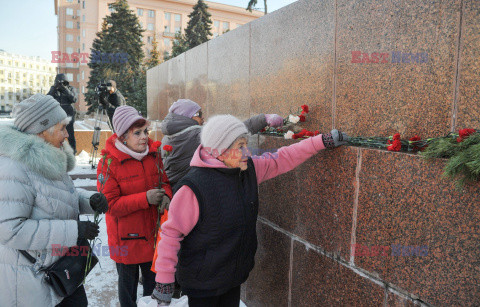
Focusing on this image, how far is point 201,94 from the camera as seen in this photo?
17.5 ft

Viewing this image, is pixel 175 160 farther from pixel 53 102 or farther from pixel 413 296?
pixel 413 296

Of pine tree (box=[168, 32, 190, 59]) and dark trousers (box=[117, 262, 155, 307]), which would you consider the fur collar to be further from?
pine tree (box=[168, 32, 190, 59])

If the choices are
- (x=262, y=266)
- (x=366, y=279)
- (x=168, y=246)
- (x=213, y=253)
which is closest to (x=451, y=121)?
(x=366, y=279)

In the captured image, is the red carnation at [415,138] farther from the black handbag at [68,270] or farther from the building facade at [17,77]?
the building facade at [17,77]

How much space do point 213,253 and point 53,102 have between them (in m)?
1.33

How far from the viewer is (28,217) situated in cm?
198

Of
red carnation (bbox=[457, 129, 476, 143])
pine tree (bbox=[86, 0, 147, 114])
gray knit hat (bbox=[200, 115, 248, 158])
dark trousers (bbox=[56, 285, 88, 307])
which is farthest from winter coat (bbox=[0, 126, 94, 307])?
pine tree (bbox=[86, 0, 147, 114])

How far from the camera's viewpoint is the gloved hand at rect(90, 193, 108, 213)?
2416mm

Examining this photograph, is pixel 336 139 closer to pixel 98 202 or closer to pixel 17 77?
pixel 98 202

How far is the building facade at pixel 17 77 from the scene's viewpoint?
8150 cm

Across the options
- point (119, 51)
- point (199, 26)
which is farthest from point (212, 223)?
point (119, 51)

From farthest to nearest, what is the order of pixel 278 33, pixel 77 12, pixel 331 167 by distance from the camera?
pixel 77 12, pixel 278 33, pixel 331 167

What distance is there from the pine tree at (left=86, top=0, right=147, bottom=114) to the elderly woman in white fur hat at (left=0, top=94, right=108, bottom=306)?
30185 mm

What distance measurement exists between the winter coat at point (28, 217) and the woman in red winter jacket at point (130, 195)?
539 millimetres
